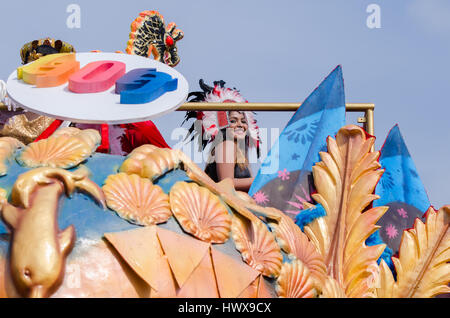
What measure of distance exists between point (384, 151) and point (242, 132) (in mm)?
1412

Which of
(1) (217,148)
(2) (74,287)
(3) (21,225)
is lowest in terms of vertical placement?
(1) (217,148)

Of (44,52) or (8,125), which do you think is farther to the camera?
(44,52)

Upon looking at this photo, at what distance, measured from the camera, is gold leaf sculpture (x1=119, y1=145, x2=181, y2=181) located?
363cm

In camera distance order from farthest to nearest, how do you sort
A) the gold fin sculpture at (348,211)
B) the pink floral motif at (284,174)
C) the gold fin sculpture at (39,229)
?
1. the pink floral motif at (284,174)
2. the gold fin sculpture at (348,211)
3. the gold fin sculpture at (39,229)

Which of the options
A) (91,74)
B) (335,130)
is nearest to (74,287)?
(91,74)

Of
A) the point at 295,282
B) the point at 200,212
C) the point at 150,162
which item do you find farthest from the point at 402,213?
the point at 150,162

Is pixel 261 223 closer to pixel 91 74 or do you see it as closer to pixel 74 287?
pixel 74 287

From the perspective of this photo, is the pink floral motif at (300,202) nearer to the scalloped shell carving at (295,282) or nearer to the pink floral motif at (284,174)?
the pink floral motif at (284,174)

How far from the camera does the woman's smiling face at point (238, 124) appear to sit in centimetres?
630

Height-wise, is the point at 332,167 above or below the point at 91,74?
below

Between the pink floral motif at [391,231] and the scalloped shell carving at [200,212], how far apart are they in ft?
5.52

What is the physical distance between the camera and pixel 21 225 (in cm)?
313

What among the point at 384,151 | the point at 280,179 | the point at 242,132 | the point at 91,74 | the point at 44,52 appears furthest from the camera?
the point at 44,52

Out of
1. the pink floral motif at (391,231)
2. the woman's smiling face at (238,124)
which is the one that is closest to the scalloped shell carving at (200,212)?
the pink floral motif at (391,231)
